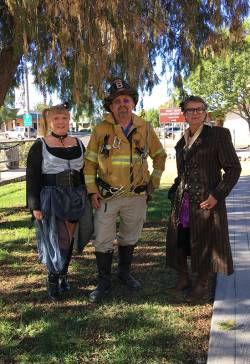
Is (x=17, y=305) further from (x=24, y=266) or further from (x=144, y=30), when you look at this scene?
(x=144, y=30)

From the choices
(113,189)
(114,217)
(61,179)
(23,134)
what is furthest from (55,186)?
(23,134)

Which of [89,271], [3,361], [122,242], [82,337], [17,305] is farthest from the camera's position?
[89,271]

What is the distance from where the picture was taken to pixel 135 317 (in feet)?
12.5


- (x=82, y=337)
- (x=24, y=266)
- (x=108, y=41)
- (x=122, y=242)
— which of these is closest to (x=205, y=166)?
(x=122, y=242)

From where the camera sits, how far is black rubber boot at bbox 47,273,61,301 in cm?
420

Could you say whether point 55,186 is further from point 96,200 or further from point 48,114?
point 48,114

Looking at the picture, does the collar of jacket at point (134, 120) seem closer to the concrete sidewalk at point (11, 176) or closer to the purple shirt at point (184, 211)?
the purple shirt at point (184, 211)

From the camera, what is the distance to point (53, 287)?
13.9 ft

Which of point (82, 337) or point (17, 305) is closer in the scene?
point (82, 337)

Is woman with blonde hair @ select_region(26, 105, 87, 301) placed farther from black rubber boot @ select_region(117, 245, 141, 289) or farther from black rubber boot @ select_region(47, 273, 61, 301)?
black rubber boot @ select_region(117, 245, 141, 289)

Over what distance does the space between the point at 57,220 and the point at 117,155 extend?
2.47 feet

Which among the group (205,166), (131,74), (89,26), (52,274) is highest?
(89,26)

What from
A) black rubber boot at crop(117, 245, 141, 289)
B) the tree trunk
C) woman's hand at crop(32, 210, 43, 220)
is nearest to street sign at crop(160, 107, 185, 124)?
the tree trunk

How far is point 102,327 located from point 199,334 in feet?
2.41
